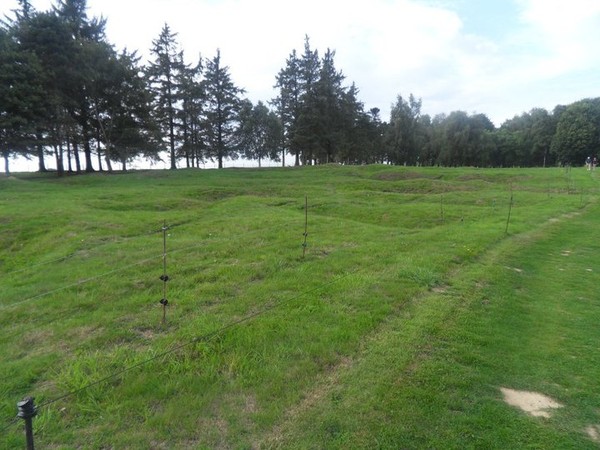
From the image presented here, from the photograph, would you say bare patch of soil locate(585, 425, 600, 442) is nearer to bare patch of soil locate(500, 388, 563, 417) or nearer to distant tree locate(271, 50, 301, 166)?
bare patch of soil locate(500, 388, 563, 417)

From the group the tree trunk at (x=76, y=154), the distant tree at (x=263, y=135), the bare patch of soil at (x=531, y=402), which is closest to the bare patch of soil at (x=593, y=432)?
the bare patch of soil at (x=531, y=402)

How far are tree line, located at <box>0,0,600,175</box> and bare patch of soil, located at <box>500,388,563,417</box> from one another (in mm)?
32658

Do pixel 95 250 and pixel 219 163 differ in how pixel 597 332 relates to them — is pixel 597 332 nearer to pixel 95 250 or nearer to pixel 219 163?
pixel 95 250

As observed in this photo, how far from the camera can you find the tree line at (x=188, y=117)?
95.8 feet

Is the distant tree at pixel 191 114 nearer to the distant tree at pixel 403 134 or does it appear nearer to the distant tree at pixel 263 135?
the distant tree at pixel 263 135

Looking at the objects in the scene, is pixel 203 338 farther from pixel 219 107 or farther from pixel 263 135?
pixel 263 135

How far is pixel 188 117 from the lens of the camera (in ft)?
136

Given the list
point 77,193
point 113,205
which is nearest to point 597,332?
point 113,205

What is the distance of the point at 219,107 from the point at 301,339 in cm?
4264

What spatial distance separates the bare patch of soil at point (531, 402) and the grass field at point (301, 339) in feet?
0.22

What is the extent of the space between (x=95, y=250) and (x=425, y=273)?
871 cm

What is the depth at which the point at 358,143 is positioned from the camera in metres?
60.0

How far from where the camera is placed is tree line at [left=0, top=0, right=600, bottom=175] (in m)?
29.2

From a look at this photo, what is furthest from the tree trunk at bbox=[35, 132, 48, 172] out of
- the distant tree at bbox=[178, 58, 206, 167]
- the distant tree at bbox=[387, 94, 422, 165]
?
the distant tree at bbox=[387, 94, 422, 165]
